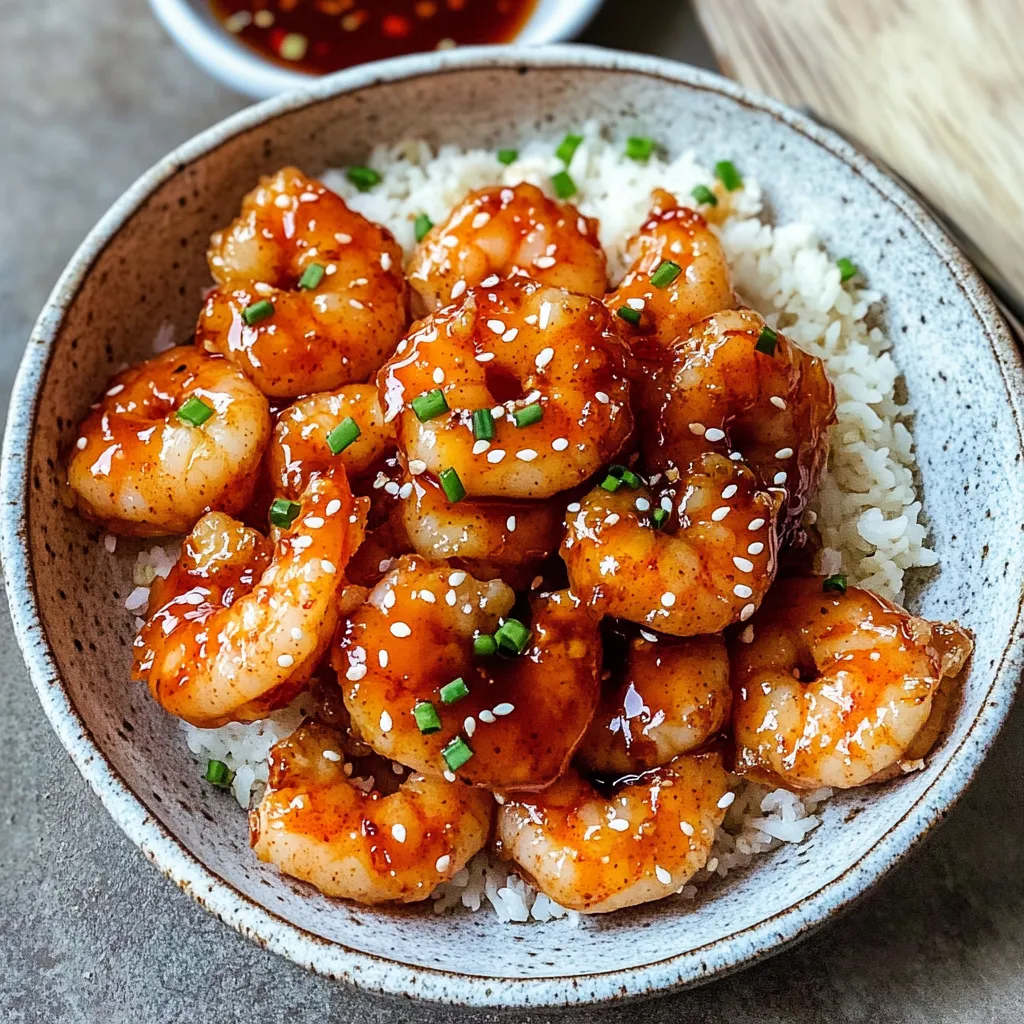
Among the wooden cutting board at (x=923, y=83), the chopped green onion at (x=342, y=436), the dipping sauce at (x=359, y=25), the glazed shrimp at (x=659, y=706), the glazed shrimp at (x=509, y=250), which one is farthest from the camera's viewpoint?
the dipping sauce at (x=359, y=25)

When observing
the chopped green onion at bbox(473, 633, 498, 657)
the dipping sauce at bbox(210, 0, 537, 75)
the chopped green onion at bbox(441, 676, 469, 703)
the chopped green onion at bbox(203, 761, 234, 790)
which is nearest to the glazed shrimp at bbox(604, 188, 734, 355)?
the chopped green onion at bbox(473, 633, 498, 657)

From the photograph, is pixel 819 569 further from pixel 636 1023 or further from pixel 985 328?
pixel 636 1023

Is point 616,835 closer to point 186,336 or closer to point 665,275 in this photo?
point 665,275

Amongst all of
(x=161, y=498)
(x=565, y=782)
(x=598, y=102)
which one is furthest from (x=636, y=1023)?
(x=598, y=102)

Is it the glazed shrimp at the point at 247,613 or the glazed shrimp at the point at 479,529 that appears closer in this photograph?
the glazed shrimp at the point at 247,613

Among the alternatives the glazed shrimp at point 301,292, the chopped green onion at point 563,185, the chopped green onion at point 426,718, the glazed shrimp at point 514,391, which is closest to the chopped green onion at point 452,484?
the glazed shrimp at point 514,391

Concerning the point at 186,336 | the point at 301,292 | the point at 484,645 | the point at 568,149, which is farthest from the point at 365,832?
the point at 568,149

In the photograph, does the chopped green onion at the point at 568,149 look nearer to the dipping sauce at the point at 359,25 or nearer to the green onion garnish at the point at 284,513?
the dipping sauce at the point at 359,25
